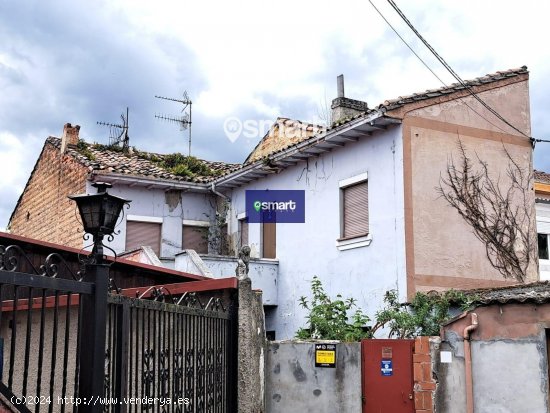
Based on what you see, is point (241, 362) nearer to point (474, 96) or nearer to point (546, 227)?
point (474, 96)

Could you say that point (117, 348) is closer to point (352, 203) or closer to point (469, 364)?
point (469, 364)

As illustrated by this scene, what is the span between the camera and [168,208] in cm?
2081

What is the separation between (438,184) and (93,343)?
36.5 ft

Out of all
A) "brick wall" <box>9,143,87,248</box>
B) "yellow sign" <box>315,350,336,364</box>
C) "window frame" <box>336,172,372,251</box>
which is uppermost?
"brick wall" <box>9,143,87,248</box>

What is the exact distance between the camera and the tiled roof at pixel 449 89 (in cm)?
1425

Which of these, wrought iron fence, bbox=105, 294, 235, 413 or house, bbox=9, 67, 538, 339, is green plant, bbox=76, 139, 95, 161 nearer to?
house, bbox=9, 67, 538, 339

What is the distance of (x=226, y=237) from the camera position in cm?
2092

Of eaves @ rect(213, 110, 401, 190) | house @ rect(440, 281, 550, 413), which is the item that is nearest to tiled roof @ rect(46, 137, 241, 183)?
eaves @ rect(213, 110, 401, 190)

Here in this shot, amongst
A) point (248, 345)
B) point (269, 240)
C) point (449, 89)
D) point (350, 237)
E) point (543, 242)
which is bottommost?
point (248, 345)

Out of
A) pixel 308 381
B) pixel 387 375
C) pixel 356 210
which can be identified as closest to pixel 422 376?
pixel 387 375

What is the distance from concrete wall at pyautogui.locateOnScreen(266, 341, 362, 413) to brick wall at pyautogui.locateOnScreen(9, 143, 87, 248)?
10308 mm

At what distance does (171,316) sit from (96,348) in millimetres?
1780

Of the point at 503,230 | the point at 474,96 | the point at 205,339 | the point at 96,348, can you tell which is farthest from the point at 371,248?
the point at 96,348

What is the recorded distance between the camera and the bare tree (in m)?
15.1
